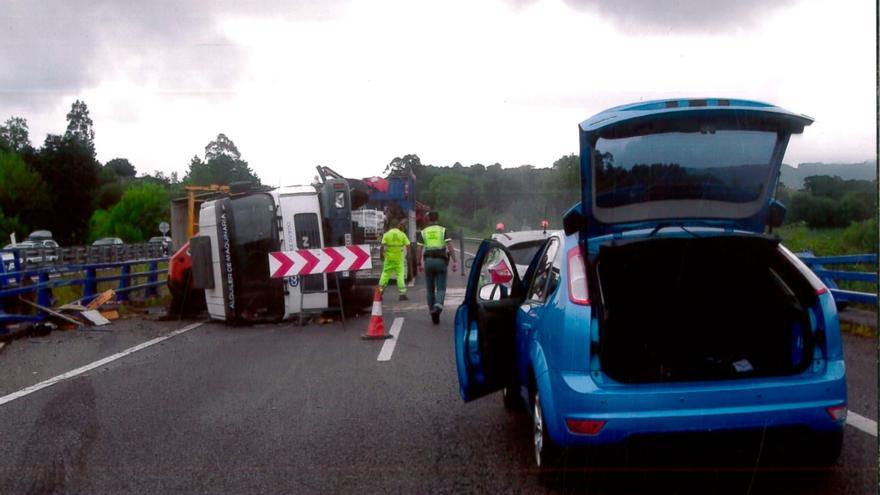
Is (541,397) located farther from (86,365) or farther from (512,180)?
(512,180)

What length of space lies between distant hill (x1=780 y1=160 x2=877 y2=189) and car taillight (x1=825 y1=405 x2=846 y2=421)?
1.55 metres

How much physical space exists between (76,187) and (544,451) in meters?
51.3

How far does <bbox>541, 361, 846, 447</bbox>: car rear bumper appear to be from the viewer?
4492 millimetres

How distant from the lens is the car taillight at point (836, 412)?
4578 mm

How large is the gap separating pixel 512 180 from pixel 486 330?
9839mm

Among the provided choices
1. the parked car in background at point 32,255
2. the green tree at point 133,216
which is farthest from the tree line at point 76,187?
the parked car in background at point 32,255

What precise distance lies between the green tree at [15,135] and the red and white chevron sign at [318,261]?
43.7 metres

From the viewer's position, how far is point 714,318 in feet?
17.3

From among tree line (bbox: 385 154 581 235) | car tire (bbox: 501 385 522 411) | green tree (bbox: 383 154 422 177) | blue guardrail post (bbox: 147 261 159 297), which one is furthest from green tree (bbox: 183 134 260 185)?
car tire (bbox: 501 385 522 411)

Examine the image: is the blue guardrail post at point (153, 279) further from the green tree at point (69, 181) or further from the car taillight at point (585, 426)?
the green tree at point (69, 181)

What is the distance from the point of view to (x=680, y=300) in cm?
526

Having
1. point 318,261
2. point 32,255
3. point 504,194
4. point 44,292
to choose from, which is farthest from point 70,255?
point 504,194

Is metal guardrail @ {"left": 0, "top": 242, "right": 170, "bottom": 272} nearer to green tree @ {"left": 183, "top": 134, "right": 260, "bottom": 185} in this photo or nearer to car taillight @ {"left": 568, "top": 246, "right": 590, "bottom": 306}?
green tree @ {"left": 183, "top": 134, "right": 260, "bottom": 185}

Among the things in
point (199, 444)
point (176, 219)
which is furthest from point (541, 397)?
point (176, 219)
